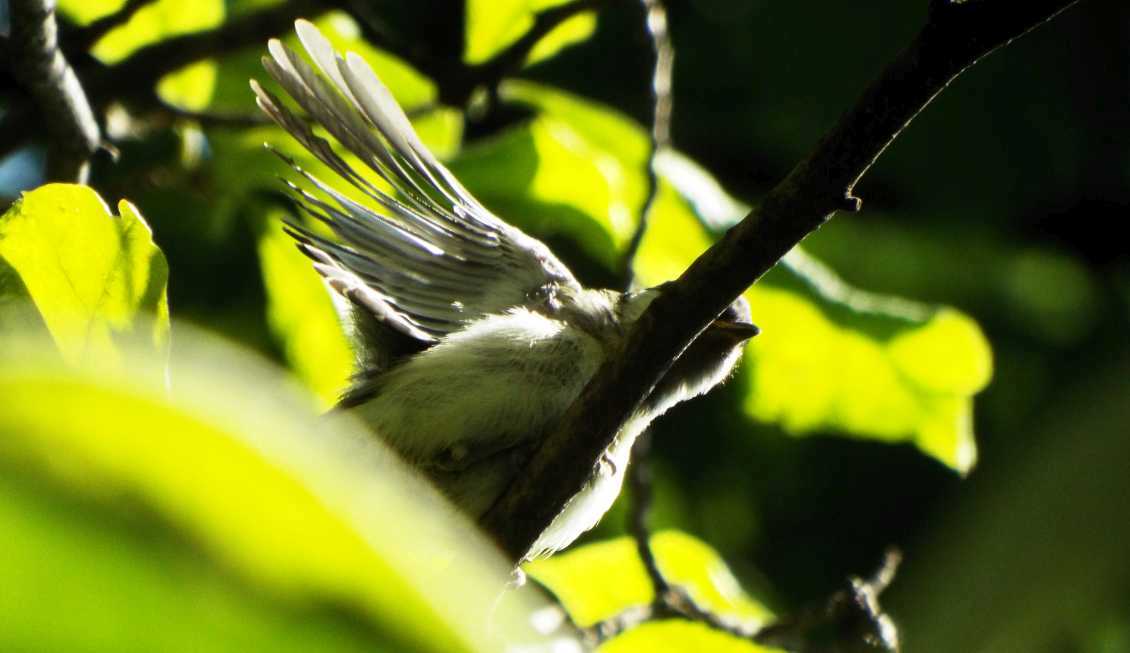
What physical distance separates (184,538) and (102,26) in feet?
7.50

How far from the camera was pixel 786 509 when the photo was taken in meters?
3.62

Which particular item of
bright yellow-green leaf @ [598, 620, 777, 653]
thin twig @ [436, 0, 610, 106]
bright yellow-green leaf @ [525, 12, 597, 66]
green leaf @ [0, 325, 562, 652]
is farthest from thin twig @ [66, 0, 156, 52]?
green leaf @ [0, 325, 562, 652]

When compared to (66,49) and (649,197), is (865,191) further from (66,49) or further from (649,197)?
(66,49)

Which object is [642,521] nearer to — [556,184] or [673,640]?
[673,640]

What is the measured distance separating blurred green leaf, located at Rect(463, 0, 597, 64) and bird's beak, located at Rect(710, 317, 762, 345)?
0.75 meters

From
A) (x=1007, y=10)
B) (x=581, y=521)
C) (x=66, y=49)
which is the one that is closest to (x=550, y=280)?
(x=581, y=521)

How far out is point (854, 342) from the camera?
110 inches

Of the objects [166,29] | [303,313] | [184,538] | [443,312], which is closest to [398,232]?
[443,312]

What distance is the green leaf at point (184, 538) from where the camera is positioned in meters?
0.40

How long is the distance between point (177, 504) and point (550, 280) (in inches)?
82.8

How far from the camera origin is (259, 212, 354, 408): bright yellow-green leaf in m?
2.74

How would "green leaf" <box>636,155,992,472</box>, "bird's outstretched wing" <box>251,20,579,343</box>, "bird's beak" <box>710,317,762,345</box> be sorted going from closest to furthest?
1. "bird's outstretched wing" <box>251,20,579,343</box>
2. "bird's beak" <box>710,317,762,345</box>
3. "green leaf" <box>636,155,992,472</box>

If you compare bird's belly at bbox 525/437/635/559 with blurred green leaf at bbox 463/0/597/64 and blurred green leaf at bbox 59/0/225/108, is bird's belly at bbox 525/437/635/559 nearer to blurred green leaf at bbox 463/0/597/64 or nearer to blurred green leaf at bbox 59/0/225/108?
blurred green leaf at bbox 463/0/597/64

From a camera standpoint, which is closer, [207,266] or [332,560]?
[332,560]
